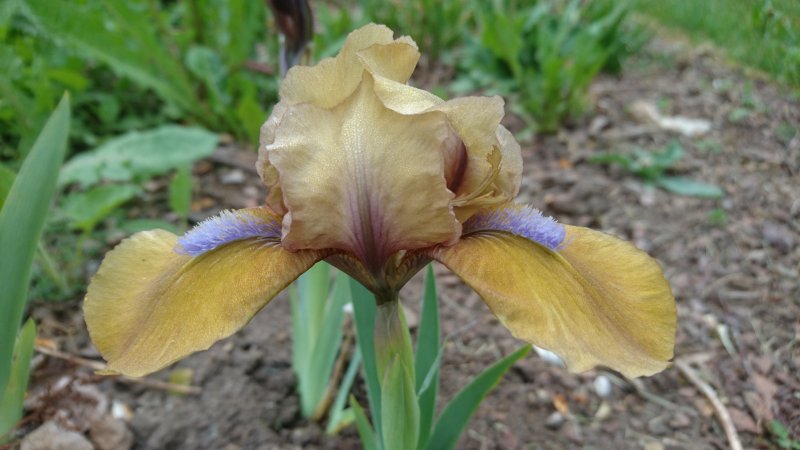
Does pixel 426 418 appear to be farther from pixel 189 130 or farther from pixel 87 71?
pixel 87 71

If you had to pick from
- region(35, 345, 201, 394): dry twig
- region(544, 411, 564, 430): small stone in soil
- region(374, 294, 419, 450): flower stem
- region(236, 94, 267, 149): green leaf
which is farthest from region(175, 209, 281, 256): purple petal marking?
region(236, 94, 267, 149): green leaf

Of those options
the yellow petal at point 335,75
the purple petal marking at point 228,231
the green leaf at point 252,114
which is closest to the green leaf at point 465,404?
the purple petal marking at point 228,231

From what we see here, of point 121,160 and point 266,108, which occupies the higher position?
point 121,160

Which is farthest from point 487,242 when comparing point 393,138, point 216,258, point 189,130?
point 189,130

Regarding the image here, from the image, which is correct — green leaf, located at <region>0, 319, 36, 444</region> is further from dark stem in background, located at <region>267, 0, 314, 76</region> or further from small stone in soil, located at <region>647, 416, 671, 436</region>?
small stone in soil, located at <region>647, 416, 671, 436</region>

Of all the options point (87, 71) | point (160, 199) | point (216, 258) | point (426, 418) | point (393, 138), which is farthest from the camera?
point (87, 71)
